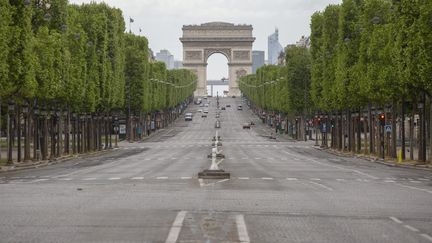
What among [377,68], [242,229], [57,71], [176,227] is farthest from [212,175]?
[57,71]

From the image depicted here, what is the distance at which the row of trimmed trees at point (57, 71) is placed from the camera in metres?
54.8

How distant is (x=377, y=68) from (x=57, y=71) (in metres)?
25.6

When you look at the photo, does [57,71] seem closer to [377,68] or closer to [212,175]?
[377,68]

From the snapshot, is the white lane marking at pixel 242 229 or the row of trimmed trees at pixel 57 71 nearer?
the white lane marking at pixel 242 229

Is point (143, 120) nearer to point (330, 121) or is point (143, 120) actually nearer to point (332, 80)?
point (330, 121)

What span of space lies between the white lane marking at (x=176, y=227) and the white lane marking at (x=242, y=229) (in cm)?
127

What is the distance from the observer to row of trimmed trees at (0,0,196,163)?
2157 inches

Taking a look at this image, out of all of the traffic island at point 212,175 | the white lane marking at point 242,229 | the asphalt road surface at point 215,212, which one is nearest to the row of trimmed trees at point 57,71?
the traffic island at point 212,175

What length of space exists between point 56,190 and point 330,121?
79.8m

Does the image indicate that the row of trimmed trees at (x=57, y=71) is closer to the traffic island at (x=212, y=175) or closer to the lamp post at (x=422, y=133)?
the traffic island at (x=212, y=175)

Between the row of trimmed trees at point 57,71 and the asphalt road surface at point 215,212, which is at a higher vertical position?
the row of trimmed trees at point 57,71

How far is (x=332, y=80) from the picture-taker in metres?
90.8

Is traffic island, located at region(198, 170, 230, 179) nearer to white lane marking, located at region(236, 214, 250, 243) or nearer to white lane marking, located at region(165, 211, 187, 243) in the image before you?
white lane marking, located at region(165, 211, 187, 243)

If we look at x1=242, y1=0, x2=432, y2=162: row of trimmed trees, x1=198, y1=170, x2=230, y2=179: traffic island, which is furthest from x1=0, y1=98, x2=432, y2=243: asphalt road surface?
x1=242, y1=0, x2=432, y2=162: row of trimmed trees
